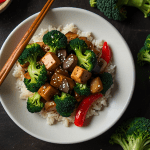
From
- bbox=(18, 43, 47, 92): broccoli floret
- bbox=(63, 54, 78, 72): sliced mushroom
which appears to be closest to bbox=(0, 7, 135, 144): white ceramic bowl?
bbox=(18, 43, 47, 92): broccoli floret

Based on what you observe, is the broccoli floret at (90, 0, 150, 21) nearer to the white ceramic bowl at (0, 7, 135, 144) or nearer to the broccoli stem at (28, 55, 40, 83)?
the white ceramic bowl at (0, 7, 135, 144)

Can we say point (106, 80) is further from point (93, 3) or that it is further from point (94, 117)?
point (93, 3)

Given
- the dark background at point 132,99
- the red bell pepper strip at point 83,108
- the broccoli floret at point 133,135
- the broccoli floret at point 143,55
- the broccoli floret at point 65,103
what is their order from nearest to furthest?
the broccoli floret at point 65,103 < the red bell pepper strip at point 83,108 < the broccoli floret at point 133,135 < the broccoli floret at point 143,55 < the dark background at point 132,99

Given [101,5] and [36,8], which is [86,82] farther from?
[36,8]

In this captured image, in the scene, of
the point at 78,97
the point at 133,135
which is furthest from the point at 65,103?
the point at 133,135

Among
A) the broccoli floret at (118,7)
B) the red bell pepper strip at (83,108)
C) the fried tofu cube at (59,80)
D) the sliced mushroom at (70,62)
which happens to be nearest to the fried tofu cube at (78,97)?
the red bell pepper strip at (83,108)

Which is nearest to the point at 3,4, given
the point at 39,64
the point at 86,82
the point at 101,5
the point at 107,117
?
the point at 39,64

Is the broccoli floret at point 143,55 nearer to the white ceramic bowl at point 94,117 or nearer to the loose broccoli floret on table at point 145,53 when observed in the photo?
the loose broccoli floret on table at point 145,53

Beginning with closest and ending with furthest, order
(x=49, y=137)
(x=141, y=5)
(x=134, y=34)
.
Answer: (x=49, y=137) < (x=141, y=5) < (x=134, y=34)
